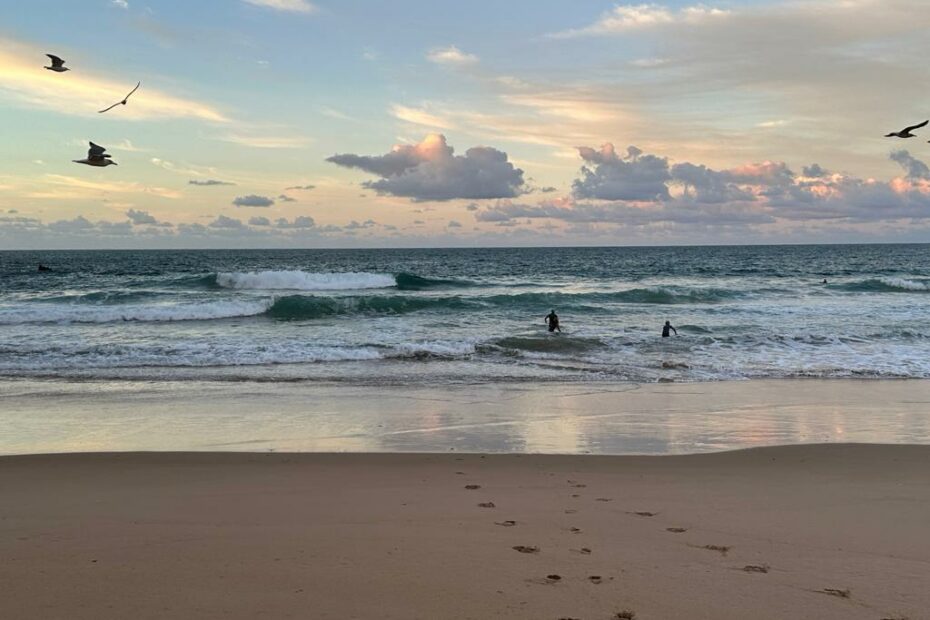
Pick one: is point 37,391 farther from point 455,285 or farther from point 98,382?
point 455,285

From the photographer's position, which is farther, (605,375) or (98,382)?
(605,375)

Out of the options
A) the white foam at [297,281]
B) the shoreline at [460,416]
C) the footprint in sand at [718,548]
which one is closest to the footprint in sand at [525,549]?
the footprint in sand at [718,548]

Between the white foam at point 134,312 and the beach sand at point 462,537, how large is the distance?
19437mm

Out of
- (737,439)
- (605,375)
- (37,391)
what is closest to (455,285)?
(605,375)

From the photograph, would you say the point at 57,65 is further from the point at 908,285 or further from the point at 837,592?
the point at 908,285

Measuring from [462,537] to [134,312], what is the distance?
24667 mm

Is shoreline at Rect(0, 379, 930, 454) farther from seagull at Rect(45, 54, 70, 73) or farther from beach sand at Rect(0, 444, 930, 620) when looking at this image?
seagull at Rect(45, 54, 70, 73)

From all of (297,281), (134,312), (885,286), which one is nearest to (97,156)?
(134,312)

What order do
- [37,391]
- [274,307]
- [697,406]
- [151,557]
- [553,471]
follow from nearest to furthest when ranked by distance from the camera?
[151,557], [553,471], [697,406], [37,391], [274,307]

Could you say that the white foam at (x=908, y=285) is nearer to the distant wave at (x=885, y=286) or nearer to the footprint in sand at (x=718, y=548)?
the distant wave at (x=885, y=286)

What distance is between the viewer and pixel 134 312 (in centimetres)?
2611

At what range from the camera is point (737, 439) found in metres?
8.84

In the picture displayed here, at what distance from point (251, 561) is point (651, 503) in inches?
127

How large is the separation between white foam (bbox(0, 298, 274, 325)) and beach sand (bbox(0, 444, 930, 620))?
63.8 feet
